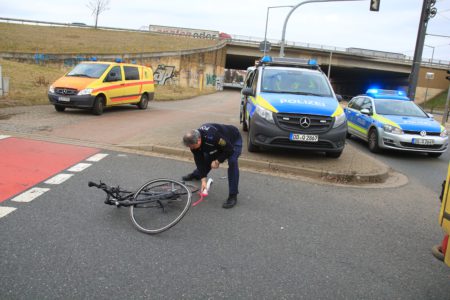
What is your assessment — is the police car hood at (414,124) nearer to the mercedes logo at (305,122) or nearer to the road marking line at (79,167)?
the mercedes logo at (305,122)

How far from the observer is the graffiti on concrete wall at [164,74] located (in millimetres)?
38531

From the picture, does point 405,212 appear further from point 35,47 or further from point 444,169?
point 35,47

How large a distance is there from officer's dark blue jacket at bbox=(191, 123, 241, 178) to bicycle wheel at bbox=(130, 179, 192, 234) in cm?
54

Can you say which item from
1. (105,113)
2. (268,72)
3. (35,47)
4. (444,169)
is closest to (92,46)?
(35,47)


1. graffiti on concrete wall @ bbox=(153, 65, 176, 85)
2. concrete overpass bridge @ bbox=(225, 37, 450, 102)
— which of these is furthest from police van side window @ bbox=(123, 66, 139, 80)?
concrete overpass bridge @ bbox=(225, 37, 450, 102)

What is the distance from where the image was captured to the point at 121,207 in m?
A: 4.80

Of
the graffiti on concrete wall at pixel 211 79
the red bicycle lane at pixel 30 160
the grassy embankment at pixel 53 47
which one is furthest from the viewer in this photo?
the graffiti on concrete wall at pixel 211 79

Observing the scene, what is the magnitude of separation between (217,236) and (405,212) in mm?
2989

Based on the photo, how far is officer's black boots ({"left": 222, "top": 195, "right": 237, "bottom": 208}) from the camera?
510 cm

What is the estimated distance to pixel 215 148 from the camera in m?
4.89

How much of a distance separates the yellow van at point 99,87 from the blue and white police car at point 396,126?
28.0ft

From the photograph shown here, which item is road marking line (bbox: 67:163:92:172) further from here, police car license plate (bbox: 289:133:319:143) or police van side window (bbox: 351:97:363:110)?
police van side window (bbox: 351:97:363:110)

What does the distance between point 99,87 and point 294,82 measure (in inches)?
291

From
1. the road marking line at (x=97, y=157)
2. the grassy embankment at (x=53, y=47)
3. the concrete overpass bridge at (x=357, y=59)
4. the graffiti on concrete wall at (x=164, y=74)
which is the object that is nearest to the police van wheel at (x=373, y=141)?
the road marking line at (x=97, y=157)
